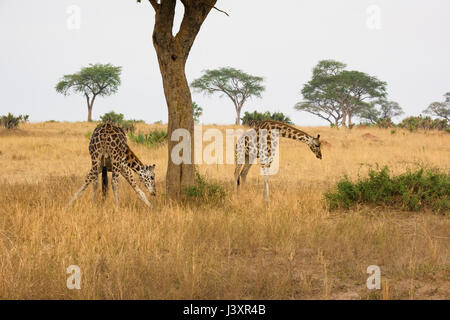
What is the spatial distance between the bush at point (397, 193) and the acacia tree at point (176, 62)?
303cm

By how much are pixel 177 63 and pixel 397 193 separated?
5.24 m

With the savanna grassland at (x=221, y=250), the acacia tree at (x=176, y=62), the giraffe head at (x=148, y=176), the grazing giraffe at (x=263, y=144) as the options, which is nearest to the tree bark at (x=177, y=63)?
the acacia tree at (x=176, y=62)

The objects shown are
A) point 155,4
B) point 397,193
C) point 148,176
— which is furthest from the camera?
point 397,193

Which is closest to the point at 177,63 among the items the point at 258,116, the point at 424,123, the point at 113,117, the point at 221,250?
the point at 221,250

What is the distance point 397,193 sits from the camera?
360 inches

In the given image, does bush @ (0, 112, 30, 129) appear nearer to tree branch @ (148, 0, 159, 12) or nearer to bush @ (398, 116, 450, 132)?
tree branch @ (148, 0, 159, 12)

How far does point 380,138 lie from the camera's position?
26.1 m

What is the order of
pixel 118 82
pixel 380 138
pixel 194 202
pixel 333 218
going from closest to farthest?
pixel 333 218 < pixel 194 202 < pixel 380 138 < pixel 118 82

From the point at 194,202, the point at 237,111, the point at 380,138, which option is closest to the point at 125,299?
the point at 194,202

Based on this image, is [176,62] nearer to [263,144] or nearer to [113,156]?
[113,156]

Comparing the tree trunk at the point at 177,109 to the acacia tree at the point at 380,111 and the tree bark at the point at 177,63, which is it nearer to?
the tree bark at the point at 177,63

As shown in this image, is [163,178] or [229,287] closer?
[229,287]
